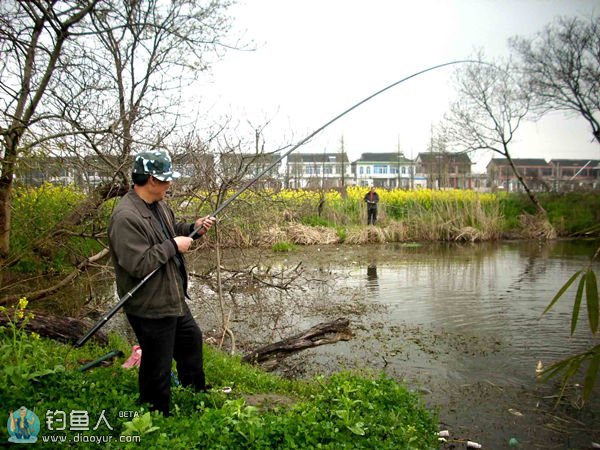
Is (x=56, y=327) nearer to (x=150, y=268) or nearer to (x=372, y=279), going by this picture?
(x=150, y=268)

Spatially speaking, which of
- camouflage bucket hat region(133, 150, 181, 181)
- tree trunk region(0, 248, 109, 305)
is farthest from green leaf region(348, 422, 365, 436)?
tree trunk region(0, 248, 109, 305)

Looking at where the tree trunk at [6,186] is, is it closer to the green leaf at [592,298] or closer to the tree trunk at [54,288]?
the tree trunk at [54,288]

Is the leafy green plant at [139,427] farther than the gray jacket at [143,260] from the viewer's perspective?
No

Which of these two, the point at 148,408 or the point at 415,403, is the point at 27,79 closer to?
the point at 148,408

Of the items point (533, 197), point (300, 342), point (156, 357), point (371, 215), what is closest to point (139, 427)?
point (156, 357)

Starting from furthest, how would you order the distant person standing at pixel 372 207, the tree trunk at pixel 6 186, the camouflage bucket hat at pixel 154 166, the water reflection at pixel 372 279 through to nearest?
1. the distant person standing at pixel 372 207
2. the water reflection at pixel 372 279
3. the tree trunk at pixel 6 186
4. the camouflage bucket hat at pixel 154 166

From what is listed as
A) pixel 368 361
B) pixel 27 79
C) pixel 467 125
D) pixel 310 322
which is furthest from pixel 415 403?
pixel 467 125

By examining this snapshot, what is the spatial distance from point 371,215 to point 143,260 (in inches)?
720

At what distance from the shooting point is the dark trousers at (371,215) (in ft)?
68.4

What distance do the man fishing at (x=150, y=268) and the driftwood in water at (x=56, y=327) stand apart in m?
2.16

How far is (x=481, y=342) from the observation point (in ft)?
22.0

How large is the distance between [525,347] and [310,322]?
3015 millimetres

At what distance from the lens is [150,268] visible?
3.04 meters

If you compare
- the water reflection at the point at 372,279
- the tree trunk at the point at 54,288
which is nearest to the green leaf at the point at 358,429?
the tree trunk at the point at 54,288
